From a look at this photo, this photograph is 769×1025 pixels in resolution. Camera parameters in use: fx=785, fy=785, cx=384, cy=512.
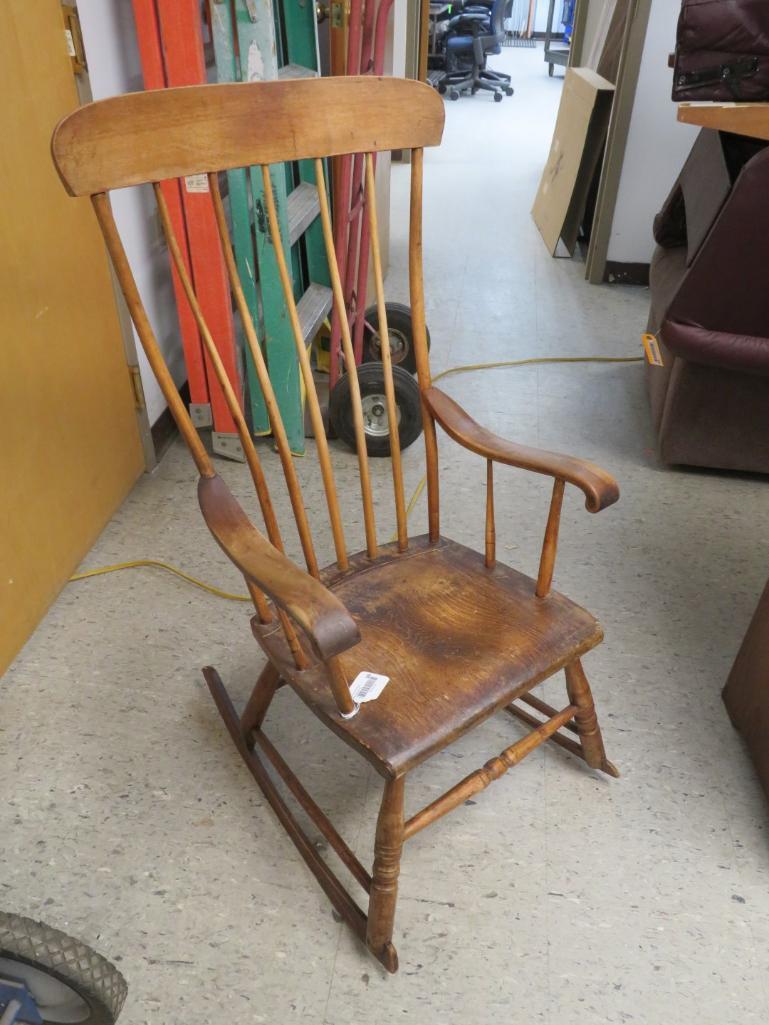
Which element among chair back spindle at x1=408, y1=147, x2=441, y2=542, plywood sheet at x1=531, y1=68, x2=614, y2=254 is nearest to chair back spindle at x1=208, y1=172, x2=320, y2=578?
chair back spindle at x1=408, y1=147, x2=441, y2=542

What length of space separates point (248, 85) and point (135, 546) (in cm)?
118

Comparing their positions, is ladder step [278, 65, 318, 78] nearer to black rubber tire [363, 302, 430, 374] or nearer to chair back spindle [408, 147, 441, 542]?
black rubber tire [363, 302, 430, 374]

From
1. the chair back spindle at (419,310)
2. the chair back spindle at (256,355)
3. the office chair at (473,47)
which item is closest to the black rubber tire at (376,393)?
the chair back spindle at (419,310)

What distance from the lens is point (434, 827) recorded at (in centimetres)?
132

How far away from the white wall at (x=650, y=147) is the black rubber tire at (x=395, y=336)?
4.54ft

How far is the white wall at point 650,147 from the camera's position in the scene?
9.79ft

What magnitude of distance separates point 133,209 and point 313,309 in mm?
573

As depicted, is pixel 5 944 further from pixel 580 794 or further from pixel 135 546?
pixel 135 546

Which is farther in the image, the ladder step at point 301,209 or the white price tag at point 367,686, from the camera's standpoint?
the ladder step at point 301,209

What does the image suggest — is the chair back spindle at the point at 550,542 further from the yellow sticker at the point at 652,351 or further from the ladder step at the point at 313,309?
the ladder step at the point at 313,309

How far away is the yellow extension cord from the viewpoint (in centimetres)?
179

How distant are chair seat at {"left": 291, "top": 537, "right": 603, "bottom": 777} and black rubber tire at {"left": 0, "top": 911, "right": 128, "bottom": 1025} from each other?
1.21ft

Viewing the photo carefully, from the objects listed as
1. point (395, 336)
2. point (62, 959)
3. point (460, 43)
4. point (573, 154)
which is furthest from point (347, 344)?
point (460, 43)

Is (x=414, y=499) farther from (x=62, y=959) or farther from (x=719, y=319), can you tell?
(x=62, y=959)
